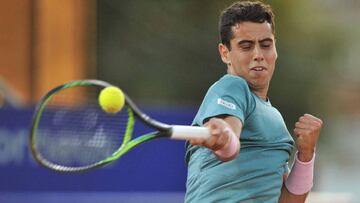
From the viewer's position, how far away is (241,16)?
4.56 meters

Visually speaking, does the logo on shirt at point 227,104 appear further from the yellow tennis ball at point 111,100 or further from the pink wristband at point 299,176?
the pink wristband at point 299,176

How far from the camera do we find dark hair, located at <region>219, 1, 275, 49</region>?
456 centimetres

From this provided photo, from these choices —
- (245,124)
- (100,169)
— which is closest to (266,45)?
(245,124)

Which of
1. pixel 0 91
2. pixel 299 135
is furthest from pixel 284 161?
pixel 0 91

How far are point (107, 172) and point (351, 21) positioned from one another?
12.2 meters

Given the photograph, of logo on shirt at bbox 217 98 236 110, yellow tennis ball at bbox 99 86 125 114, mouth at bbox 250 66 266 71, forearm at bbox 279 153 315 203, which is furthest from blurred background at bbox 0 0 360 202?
yellow tennis ball at bbox 99 86 125 114

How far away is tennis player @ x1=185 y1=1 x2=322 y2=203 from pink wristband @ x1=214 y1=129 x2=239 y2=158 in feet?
0.15

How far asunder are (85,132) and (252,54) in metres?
1.28

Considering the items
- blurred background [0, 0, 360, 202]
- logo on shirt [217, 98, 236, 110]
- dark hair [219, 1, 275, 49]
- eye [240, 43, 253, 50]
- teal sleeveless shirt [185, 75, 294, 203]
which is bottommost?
blurred background [0, 0, 360, 202]

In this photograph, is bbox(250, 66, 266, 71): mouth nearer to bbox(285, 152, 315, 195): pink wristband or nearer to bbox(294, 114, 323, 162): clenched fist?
bbox(294, 114, 323, 162): clenched fist

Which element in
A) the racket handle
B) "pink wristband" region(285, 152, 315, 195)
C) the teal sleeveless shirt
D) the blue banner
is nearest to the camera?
the racket handle

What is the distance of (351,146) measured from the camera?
2114cm

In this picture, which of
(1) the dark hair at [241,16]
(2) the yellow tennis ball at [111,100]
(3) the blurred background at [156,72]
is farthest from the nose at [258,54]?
(3) the blurred background at [156,72]

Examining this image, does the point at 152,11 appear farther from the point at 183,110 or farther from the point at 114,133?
the point at 114,133
